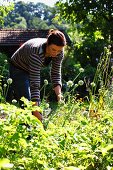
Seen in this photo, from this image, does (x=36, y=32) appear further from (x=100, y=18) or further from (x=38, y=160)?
(x=38, y=160)

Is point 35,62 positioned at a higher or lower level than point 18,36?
higher

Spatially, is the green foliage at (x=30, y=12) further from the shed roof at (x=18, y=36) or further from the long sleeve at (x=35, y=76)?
the long sleeve at (x=35, y=76)

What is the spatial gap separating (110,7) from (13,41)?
25.0ft

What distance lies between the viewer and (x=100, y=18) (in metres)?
25.1

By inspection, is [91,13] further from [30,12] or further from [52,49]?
[30,12]

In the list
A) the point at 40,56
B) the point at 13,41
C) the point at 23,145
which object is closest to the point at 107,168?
the point at 23,145

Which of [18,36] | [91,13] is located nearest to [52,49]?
[91,13]

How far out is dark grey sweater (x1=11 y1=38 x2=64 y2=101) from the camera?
3967mm

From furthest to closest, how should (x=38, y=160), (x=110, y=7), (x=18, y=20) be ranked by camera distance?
(x=18, y=20)
(x=110, y=7)
(x=38, y=160)

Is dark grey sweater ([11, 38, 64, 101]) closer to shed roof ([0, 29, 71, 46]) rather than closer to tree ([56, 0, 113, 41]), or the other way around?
tree ([56, 0, 113, 41])

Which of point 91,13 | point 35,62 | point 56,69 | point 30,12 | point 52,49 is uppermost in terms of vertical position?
point 52,49

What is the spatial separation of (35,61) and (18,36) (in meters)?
26.4

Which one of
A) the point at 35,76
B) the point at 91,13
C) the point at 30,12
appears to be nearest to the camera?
the point at 35,76

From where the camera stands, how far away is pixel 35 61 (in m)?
4.01
